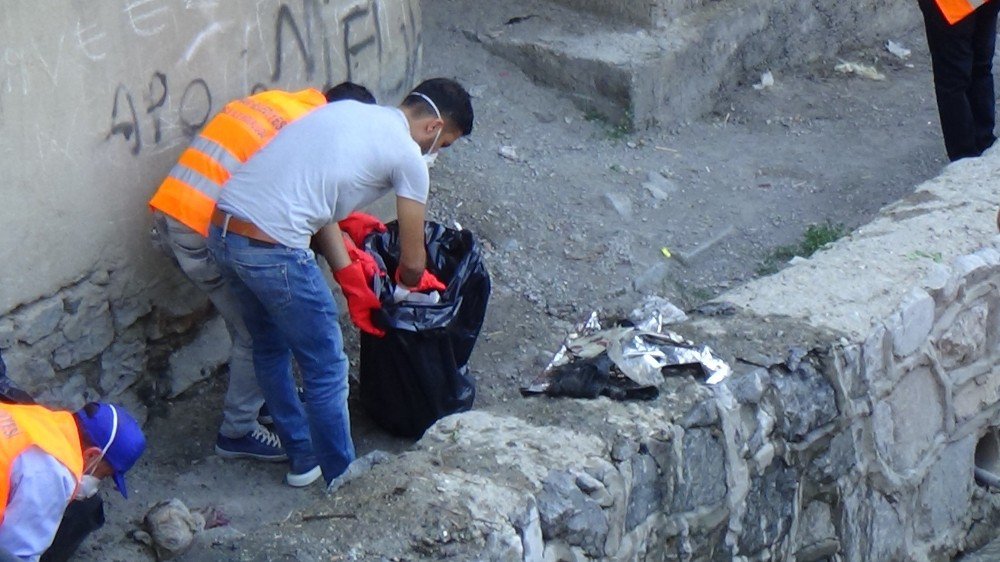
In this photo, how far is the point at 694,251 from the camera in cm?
548

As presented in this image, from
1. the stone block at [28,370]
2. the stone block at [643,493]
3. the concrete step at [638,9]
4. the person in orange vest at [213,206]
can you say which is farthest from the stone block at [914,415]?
the concrete step at [638,9]

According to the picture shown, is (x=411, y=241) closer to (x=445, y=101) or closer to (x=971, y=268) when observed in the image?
(x=445, y=101)

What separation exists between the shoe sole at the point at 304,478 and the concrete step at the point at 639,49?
8.92ft

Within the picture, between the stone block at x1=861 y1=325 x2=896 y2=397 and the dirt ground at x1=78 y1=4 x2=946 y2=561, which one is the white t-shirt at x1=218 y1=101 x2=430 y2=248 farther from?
the stone block at x1=861 y1=325 x2=896 y2=397

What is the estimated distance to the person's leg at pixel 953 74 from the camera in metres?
5.78

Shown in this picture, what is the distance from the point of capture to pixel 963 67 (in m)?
5.85

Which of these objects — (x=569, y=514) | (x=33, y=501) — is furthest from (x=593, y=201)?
(x=33, y=501)

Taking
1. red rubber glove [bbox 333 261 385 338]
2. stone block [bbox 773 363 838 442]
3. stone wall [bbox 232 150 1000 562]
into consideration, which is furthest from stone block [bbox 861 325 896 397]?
red rubber glove [bbox 333 261 385 338]

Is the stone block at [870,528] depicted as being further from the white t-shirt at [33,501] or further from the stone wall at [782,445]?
the white t-shirt at [33,501]

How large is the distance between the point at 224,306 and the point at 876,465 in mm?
2062

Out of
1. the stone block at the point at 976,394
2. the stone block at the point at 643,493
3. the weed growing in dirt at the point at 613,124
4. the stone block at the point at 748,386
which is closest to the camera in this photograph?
the stone block at the point at 643,493

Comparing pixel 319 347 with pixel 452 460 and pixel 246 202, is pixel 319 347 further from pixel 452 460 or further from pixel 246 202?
pixel 452 460

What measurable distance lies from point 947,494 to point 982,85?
242 centimetres

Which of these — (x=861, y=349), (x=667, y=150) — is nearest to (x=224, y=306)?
(x=861, y=349)
